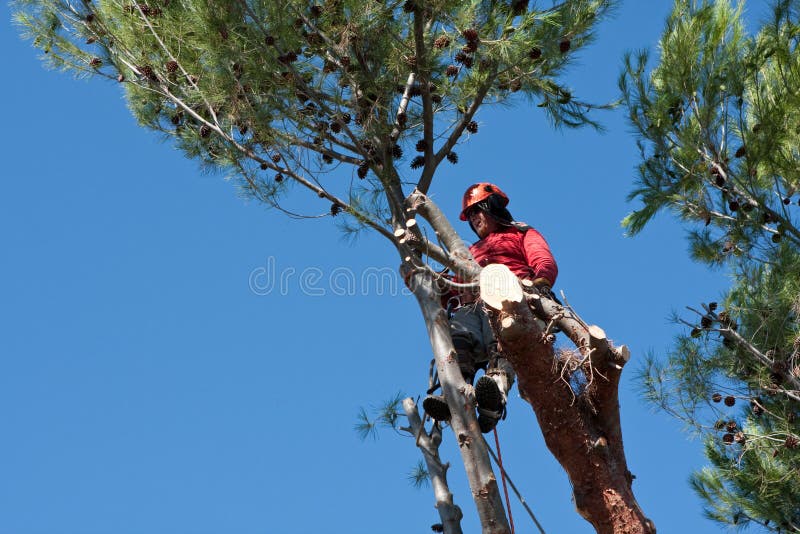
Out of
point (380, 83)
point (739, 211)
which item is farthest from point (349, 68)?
point (739, 211)

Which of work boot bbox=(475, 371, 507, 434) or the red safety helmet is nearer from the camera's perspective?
work boot bbox=(475, 371, 507, 434)

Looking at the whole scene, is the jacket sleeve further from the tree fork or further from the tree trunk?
the tree fork

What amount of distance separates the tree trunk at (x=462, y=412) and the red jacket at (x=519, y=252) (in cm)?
54

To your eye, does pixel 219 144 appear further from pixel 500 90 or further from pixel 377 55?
pixel 500 90

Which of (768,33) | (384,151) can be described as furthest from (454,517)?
(768,33)

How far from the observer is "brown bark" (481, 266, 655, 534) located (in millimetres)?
4418

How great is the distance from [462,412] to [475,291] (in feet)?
1.74

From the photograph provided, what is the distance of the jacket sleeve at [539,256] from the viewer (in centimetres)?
526

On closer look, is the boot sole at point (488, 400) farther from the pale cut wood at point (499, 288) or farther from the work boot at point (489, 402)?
the pale cut wood at point (499, 288)

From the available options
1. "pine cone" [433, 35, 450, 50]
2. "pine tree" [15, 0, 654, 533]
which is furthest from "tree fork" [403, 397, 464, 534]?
"pine cone" [433, 35, 450, 50]

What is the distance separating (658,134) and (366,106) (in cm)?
209

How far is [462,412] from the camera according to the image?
480cm

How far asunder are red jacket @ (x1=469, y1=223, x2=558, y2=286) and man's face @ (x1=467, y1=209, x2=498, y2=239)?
0.09ft

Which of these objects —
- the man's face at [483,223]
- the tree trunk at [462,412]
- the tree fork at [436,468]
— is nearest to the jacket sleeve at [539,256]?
the man's face at [483,223]
